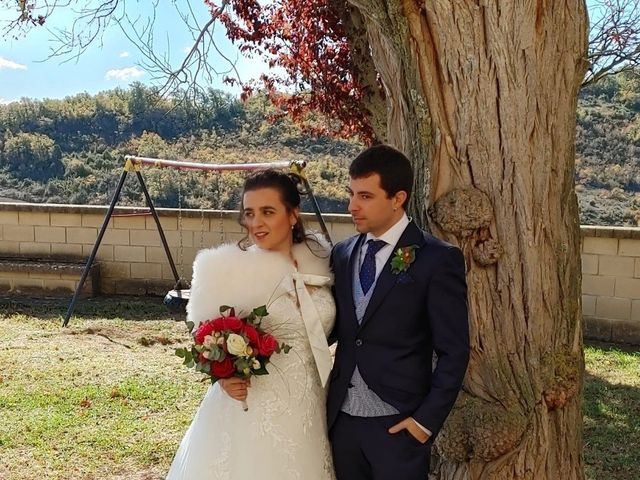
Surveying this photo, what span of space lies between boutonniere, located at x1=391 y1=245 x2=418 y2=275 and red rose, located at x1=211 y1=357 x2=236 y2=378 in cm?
66

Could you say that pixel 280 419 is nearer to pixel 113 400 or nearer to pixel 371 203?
pixel 371 203

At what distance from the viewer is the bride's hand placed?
2.62m

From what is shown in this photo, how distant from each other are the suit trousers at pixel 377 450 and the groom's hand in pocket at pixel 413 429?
3 cm

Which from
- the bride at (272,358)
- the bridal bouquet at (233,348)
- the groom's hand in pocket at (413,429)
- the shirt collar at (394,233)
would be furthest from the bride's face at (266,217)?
the groom's hand in pocket at (413,429)

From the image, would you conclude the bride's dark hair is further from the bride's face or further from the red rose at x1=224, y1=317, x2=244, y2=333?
the red rose at x1=224, y1=317, x2=244, y2=333

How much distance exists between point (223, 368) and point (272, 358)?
0.26 m

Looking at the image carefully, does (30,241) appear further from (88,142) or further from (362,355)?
(88,142)

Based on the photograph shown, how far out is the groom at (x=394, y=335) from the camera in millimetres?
2424

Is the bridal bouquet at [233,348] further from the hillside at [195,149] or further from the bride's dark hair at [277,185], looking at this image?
the hillside at [195,149]

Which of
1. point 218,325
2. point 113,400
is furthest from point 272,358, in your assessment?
point 113,400

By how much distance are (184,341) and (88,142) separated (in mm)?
15783

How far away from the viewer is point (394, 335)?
2.51 meters

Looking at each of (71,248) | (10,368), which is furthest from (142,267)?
(10,368)

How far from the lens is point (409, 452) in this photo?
248cm
